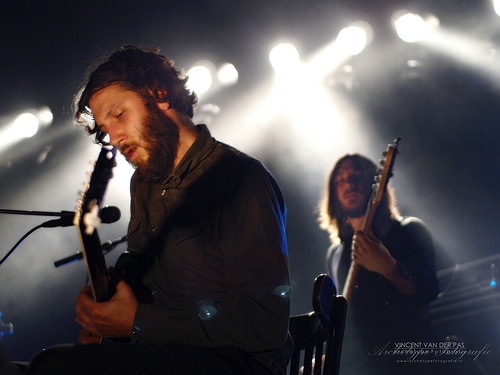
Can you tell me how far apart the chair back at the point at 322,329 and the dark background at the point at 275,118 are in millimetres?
3229

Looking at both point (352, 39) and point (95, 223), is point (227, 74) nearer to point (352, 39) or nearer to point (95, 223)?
point (352, 39)

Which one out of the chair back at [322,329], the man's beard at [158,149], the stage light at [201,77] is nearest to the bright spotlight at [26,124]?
the stage light at [201,77]

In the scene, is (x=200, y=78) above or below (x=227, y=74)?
below

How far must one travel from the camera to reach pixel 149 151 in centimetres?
263

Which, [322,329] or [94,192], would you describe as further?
[322,329]

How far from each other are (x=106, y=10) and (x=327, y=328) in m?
4.93

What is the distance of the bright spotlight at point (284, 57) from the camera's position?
6.31m

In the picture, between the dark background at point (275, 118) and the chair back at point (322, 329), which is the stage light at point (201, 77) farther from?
the chair back at point (322, 329)

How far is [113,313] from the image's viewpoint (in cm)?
189

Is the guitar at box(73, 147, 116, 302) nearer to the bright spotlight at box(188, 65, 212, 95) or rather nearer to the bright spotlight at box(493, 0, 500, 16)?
the bright spotlight at box(188, 65, 212, 95)

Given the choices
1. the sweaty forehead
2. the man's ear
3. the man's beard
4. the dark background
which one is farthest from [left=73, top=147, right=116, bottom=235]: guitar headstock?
the dark background

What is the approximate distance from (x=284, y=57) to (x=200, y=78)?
1023mm

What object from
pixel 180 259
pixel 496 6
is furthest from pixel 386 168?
pixel 180 259

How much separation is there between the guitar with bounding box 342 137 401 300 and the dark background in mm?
926
